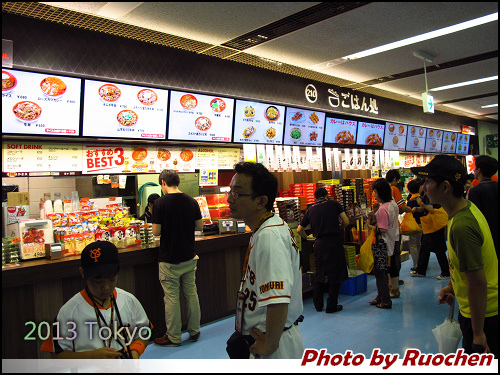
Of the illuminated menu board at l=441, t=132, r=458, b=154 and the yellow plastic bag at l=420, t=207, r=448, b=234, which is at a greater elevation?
the illuminated menu board at l=441, t=132, r=458, b=154

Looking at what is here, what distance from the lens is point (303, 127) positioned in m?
6.63

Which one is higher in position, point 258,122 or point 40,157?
point 258,122

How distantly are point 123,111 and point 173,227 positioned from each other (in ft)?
4.81

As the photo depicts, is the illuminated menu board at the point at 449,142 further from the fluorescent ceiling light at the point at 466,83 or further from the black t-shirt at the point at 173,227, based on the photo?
the black t-shirt at the point at 173,227

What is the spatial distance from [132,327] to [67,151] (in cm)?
307

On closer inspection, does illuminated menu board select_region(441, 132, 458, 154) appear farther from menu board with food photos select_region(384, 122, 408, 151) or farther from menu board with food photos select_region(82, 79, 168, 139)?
menu board with food photos select_region(82, 79, 168, 139)

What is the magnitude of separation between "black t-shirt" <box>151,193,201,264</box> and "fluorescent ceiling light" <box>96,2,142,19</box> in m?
1.91

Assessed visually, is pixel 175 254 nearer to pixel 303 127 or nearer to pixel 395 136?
pixel 303 127

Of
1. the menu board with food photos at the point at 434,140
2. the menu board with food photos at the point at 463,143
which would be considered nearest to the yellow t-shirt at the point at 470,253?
the menu board with food photos at the point at 434,140

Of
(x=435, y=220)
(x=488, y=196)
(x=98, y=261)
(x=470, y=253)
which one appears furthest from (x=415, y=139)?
(x=98, y=261)

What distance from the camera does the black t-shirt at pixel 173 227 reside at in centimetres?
429

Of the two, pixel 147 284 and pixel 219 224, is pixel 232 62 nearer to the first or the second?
pixel 219 224

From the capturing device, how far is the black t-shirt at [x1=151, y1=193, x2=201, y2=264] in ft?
14.1

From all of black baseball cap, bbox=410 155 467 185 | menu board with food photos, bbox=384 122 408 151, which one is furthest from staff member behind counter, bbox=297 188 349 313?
menu board with food photos, bbox=384 122 408 151
